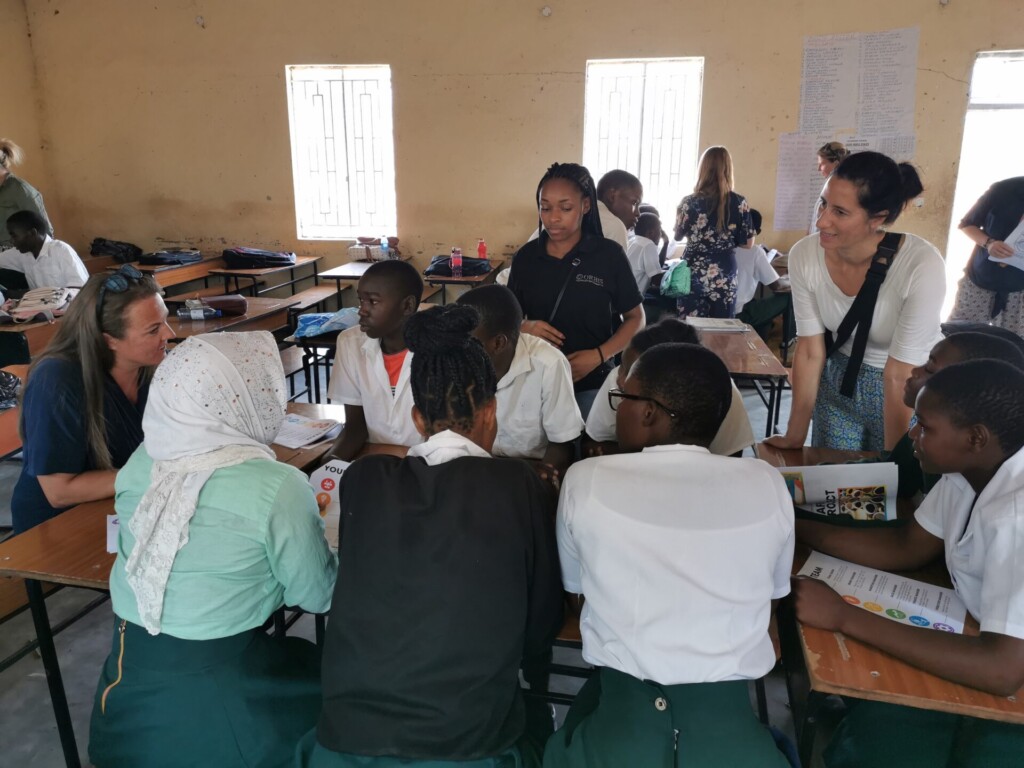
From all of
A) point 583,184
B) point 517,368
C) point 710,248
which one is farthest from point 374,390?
point 710,248

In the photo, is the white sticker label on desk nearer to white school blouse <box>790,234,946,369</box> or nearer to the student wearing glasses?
the student wearing glasses

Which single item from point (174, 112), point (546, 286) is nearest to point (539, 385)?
point (546, 286)

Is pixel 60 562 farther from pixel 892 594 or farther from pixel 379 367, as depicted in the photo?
pixel 892 594

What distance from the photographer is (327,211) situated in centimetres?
667

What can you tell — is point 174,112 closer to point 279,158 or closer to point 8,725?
point 279,158

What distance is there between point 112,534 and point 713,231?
3.91 m

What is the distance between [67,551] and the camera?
1.57 meters

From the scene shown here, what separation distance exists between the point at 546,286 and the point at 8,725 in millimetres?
2081

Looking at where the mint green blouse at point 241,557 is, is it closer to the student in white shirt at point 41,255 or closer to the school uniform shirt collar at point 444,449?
the school uniform shirt collar at point 444,449

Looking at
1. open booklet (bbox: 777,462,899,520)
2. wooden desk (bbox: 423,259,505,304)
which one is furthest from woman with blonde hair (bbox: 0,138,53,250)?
open booklet (bbox: 777,462,899,520)

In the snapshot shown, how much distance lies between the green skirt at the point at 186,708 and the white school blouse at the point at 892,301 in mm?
1786

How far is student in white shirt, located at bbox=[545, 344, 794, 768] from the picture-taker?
1.07m

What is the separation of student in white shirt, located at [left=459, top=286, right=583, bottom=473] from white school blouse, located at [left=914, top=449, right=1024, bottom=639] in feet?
2.97

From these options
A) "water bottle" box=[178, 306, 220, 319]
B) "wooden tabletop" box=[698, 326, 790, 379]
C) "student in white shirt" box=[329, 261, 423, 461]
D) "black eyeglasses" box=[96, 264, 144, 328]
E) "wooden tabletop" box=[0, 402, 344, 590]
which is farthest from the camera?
"water bottle" box=[178, 306, 220, 319]
